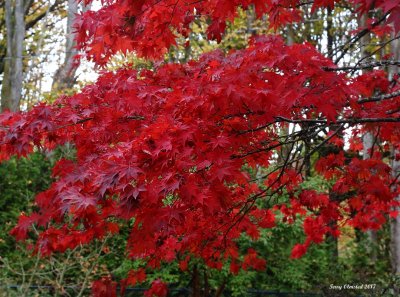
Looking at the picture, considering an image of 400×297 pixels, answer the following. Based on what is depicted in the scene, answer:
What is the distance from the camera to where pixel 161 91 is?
365 centimetres

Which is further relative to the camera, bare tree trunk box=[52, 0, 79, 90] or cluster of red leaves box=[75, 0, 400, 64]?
bare tree trunk box=[52, 0, 79, 90]

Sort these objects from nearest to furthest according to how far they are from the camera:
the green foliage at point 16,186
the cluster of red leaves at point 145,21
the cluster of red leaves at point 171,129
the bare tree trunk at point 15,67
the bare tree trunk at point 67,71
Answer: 1. the cluster of red leaves at point 171,129
2. the cluster of red leaves at point 145,21
3. the green foliage at point 16,186
4. the bare tree trunk at point 15,67
5. the bare tree trunk at point 67,71

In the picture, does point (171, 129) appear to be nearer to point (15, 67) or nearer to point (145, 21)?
point (145, 21)

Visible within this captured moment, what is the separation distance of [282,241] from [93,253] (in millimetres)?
3272

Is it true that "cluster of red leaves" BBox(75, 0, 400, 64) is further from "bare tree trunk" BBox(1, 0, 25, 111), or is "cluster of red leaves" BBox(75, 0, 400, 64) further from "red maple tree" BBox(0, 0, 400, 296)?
"bare tree trunk" BBox(1, 0, 25, 111)

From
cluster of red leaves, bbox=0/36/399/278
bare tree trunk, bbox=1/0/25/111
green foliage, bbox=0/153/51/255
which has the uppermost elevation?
bare tree trunk, bbox=1/0/25/111

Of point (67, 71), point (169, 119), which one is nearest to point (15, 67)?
point (67, 71)

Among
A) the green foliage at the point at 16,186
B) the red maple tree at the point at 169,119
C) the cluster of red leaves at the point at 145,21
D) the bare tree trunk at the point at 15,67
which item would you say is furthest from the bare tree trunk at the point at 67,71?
the cluster of red leaves at the point at 145,21

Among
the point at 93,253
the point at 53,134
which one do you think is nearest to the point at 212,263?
the point at 93,253

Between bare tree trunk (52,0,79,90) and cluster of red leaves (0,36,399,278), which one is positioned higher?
bare tree trunk (52,0,79,90)

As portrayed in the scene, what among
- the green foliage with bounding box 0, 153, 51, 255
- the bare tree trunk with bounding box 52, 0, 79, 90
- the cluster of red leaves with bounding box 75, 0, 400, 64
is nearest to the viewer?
the cluster of red leaves with bounding box 75, 0, 400, 64

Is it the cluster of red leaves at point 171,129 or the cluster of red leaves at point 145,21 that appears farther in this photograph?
the cluster of red leaves at point 145,21

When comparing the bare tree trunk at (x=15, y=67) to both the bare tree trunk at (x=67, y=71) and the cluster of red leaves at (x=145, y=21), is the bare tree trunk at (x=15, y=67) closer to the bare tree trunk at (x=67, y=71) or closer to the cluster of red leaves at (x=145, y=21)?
the bare tree trunk at (x=67, y=71)

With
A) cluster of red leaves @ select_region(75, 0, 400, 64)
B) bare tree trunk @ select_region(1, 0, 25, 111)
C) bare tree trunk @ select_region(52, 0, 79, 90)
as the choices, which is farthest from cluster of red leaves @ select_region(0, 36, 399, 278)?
bare tree trunk @ select_region(52, 0, 79, 90)
